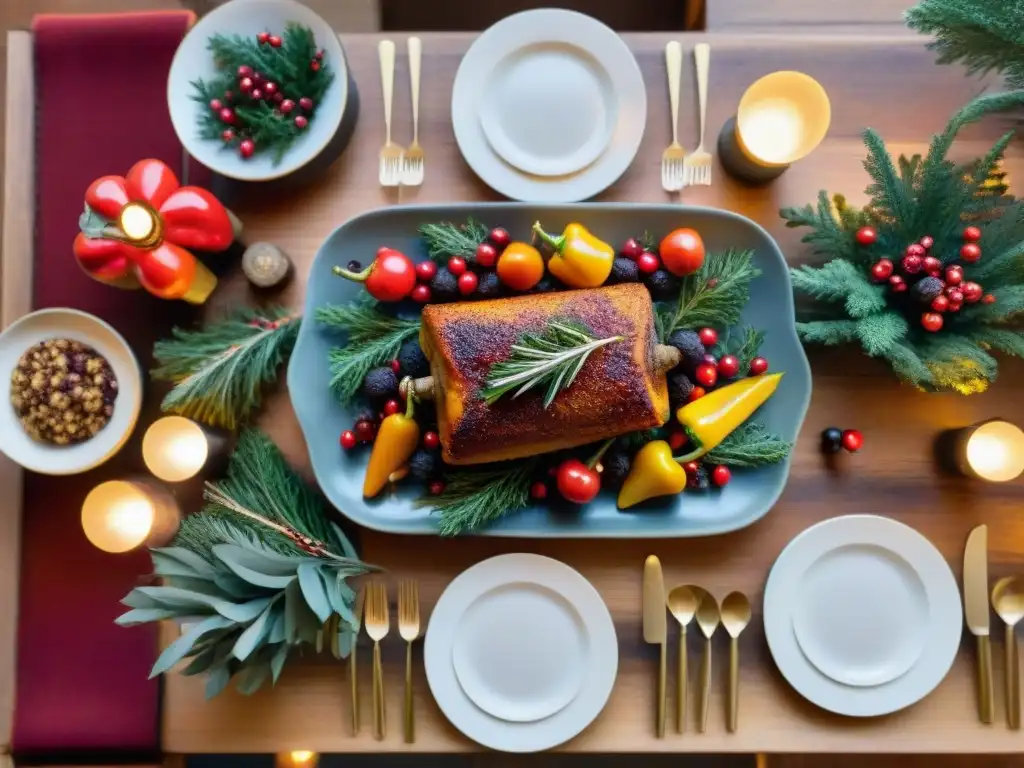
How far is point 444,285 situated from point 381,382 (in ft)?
0.61

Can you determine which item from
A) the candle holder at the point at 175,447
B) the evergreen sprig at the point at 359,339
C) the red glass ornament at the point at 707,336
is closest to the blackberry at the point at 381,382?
the evergreen sprig at the point at 359,339

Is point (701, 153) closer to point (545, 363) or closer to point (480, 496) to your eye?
point (545, 363)

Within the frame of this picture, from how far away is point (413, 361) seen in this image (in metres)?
1.14

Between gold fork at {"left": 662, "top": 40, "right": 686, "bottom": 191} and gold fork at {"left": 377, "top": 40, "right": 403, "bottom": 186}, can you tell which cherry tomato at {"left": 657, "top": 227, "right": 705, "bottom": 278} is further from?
gold fork at {"left": 377, "top": 40, "right": 403, "bottom": 186}

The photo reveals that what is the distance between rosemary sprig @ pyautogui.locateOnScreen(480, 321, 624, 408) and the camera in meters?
1.02

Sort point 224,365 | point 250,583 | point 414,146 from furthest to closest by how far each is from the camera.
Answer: point 414,146 → point 224,365 → point 250,583

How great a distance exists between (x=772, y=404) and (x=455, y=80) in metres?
0.76

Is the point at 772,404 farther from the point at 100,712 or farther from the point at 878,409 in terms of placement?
the point at 100,712

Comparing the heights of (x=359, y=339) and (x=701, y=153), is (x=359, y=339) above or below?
below

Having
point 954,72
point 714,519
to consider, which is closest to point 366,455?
point 714,519

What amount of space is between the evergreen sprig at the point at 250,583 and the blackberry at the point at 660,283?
64 centimetres

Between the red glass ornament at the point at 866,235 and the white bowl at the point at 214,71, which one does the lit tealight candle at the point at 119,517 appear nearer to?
the white bowl at the point at 214,71

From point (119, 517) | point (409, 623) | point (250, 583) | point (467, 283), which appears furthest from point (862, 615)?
point (119, 517)

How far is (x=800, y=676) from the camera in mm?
1132
